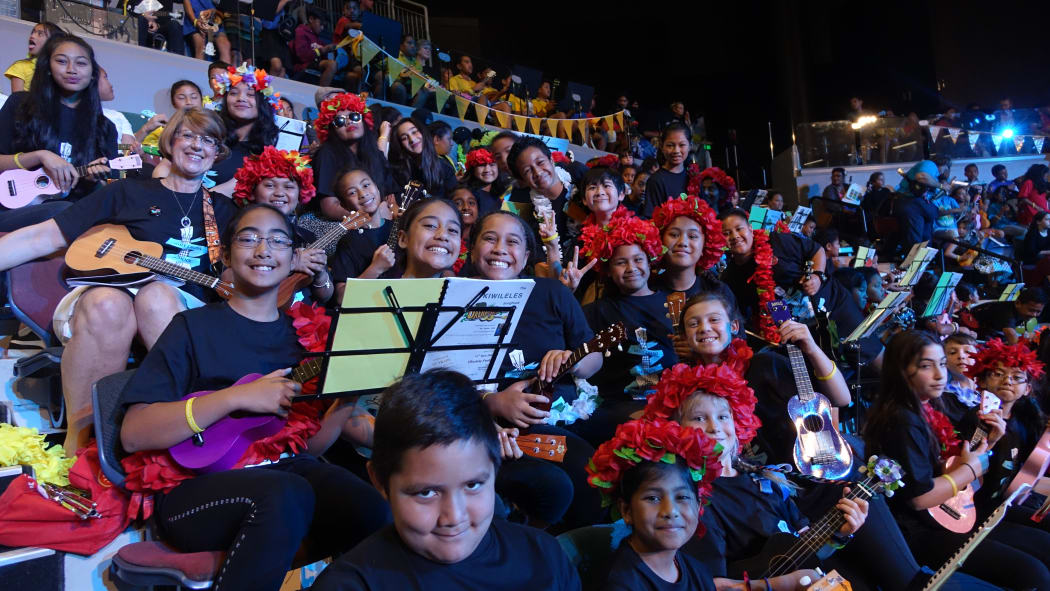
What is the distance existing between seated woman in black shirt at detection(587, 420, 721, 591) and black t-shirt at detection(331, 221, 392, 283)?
7.72 feet

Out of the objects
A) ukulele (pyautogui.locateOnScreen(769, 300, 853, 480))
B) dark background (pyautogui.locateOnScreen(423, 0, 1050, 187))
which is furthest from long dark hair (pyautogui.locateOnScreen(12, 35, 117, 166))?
dark background (pyautogui.locateOnScreen(423, 0, 1050, 187))

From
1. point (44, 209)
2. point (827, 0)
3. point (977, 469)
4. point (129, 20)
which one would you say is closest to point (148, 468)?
point (44, 209)

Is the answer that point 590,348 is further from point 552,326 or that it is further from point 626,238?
point 626,238

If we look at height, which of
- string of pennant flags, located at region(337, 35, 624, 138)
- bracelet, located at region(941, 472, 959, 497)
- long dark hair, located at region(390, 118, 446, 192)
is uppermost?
string of pennant flags, located at region(337, 35, 624, 138)

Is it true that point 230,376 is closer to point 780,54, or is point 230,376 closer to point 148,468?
point 148,468

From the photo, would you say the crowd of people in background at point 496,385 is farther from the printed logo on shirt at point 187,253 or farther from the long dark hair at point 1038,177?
the long dark hair at point 1038,177

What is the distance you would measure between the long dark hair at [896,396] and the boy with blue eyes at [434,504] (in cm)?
257

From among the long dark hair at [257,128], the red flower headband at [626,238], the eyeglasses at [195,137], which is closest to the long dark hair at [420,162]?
the long dark hair at [257,128]

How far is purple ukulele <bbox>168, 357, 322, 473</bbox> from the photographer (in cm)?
235

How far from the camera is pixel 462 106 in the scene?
41.8 ft

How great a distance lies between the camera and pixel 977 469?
12.5 feet

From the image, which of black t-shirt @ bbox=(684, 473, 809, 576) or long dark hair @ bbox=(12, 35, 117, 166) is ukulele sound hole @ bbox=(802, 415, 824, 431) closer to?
black t-shirt @ bbox=(684, 473, 809, 576)

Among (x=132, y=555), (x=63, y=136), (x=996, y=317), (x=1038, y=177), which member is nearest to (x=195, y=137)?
(x=63, y=136)

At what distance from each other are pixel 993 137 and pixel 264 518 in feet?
56.2
